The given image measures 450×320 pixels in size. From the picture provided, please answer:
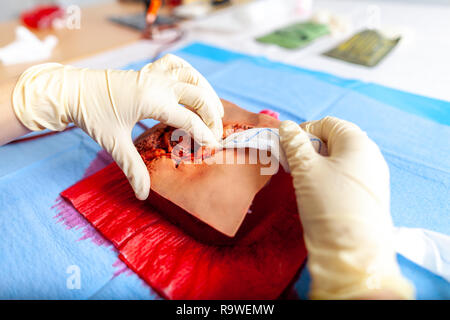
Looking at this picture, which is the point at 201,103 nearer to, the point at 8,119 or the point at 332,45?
the point at 8,119

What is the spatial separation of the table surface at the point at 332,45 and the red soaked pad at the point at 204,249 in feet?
3.64

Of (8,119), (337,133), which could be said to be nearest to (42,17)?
(8,119)

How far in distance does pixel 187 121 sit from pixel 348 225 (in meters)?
0.49

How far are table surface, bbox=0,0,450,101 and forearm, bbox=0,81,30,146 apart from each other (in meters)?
0.92

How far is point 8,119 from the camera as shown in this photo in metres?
0.75

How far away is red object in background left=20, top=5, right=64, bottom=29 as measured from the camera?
2176 millimetres

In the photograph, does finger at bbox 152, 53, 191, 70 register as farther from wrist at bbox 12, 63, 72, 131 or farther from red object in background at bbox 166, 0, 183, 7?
red object in background at bbox 166, 0, 183, 7

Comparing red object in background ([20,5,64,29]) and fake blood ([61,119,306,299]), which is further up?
red object in background ([20,5,64,29])


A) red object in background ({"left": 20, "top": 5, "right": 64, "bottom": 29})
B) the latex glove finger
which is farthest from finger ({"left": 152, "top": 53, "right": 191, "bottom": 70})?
red object in background ({"left": 20, "top": 5, "right": 64, "bottom": 29})

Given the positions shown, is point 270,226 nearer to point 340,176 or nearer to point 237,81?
point 340,176

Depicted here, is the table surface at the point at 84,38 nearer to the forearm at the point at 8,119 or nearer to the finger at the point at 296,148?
the forearm at the point at 8,119

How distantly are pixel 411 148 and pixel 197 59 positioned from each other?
1.31m

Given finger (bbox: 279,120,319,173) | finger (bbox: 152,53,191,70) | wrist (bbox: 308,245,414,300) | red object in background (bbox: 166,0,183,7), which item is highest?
red object in background (bbox: 166,0,183,7)
